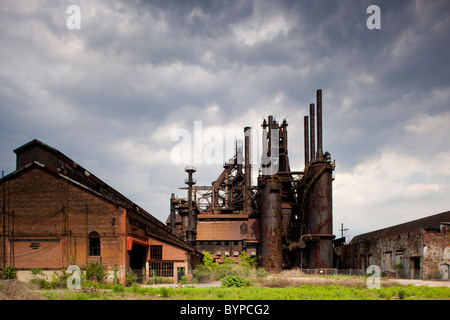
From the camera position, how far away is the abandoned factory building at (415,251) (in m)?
28.0

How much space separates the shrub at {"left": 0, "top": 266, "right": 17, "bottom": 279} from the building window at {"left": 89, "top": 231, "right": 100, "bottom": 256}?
14.4 feet

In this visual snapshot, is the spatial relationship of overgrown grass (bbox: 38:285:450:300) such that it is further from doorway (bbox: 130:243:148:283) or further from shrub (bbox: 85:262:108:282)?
doorway (bbox: 130:243:148:283)

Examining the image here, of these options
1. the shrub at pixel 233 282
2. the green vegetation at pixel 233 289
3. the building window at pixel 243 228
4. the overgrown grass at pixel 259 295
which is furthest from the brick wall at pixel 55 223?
the building window at pixel 243 228

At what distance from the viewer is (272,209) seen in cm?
4125

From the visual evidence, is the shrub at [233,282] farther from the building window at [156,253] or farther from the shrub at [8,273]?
the shrub at [8,273]

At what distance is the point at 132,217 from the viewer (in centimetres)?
2586

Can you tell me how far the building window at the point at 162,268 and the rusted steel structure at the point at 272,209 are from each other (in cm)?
1315

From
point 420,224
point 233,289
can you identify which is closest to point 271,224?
point 420,224

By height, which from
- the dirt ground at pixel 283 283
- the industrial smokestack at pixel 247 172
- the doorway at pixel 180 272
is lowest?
the doorway at pixel 180 272

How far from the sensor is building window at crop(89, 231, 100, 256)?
78.8 ft

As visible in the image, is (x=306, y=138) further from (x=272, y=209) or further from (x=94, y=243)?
(x=94, y=243)

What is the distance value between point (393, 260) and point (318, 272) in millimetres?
6283

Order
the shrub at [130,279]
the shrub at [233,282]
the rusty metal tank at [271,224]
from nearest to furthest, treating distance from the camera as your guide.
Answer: the shrub at [233,282]
the shrub at [130,279]
the rusty metal tank at [271,224]
